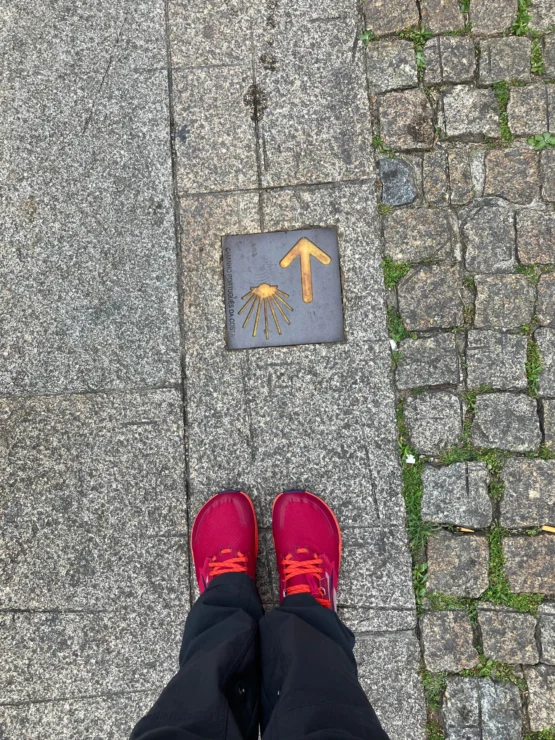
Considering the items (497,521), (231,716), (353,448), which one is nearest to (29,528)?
(231,716)

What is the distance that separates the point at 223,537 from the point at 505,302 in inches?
58.5

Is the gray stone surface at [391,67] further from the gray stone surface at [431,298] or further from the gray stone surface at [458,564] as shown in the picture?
the gray stone surface at [458,564]

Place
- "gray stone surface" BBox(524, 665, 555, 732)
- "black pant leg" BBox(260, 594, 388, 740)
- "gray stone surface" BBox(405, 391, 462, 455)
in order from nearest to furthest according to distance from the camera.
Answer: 1. "black pant leg" BBox(260, 594, 388, 740)
2. "gray stone surface" BBox(524, 665, 555, 732)
3. "gray stone surface" BBox(405, 391, 462, 455)

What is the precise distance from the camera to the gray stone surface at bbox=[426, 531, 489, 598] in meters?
2.15

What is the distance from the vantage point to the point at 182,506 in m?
2.21

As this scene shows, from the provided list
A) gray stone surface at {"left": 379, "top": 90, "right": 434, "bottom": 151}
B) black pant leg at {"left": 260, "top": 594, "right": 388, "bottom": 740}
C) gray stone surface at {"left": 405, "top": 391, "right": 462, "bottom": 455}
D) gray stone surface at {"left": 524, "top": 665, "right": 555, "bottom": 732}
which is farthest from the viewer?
gray stone surface at {"left": 379, "top": 90, "right": 434, "bottom": 151}

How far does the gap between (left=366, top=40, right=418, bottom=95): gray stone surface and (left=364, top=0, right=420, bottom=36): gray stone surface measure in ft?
0.22

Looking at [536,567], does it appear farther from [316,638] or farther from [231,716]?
[231,716]

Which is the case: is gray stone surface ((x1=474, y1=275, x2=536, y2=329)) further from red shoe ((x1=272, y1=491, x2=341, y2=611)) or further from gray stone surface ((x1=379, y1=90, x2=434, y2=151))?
red shoe ((x1=272, y1=491, x2=341, y2=611))

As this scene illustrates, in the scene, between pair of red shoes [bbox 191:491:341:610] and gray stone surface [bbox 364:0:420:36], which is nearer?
pair of red shoes [bbox 191:491:341:610]

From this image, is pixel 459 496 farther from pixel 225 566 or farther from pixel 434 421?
pixel 225 566

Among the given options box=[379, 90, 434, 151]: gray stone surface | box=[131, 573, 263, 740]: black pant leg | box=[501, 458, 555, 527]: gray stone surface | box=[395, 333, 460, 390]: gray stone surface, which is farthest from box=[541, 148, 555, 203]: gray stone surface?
box=[131, 573, 263, 740]: black pant leg

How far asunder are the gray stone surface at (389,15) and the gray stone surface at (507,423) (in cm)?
163

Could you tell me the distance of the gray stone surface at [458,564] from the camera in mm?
2148
